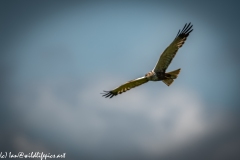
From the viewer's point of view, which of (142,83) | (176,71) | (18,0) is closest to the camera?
(176,71)

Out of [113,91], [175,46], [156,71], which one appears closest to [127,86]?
[113,91]

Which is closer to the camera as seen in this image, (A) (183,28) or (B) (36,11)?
(A) (183,28)

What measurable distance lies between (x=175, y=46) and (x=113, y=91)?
12.0ft

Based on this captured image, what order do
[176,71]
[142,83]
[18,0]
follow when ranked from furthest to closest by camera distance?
[18,0] < [142,83] < [176,71]

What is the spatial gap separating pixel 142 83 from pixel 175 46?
2245 mm

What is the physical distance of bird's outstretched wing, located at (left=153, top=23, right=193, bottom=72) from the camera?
1482 centimetres

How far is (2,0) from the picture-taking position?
196m

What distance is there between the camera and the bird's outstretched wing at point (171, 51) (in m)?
14.8

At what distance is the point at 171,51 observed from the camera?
48.8ft

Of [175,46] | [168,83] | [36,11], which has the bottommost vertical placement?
[168,83]

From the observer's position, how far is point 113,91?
1700 centimetres

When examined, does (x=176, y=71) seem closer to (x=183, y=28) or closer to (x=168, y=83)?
(x=168, y=83)

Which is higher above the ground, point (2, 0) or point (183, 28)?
point (2, 0)

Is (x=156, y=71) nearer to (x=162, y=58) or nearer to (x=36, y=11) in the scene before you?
(x=162, y=58)
